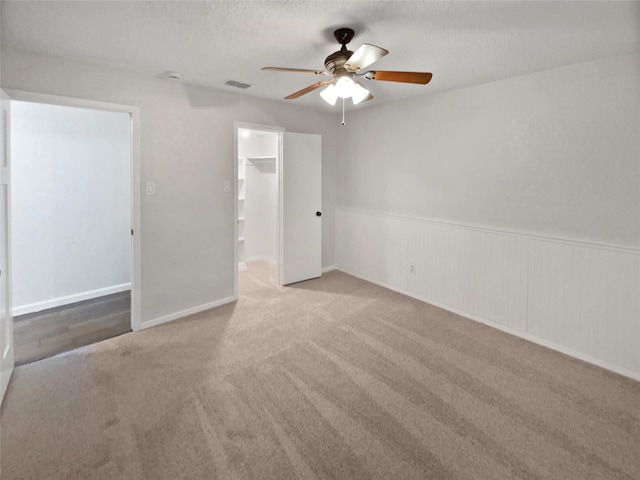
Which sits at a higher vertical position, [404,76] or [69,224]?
[404,76]

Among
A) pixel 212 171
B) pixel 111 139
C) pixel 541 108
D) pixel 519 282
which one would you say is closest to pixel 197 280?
pixel 212 171

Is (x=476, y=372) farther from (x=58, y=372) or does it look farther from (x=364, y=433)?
(x=58, y=372)

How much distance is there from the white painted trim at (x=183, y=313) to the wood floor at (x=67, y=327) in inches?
7.9

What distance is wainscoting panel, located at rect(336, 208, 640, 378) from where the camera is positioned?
2.54 metres

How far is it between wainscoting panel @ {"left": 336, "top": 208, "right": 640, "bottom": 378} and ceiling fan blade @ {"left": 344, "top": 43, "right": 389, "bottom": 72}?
2136 millimetres

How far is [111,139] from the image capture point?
4051mm

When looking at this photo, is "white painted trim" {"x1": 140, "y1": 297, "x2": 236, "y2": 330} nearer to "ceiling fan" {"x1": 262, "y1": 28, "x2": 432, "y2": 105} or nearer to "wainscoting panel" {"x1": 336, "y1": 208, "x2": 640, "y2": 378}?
"wainscoting panel" {"x1": 336, "y1": 208, "x2": 640, "y2": 378}

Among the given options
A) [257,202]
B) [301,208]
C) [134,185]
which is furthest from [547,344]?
[257,202]

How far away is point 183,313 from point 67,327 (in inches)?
43.0

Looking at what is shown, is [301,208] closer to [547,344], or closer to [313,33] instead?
[313,33]

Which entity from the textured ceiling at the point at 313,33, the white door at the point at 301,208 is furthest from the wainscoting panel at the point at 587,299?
the white door at the point at 301,208

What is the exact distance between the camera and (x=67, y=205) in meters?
3.82

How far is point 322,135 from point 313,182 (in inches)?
28.4

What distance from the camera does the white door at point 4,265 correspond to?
7.27 feet
